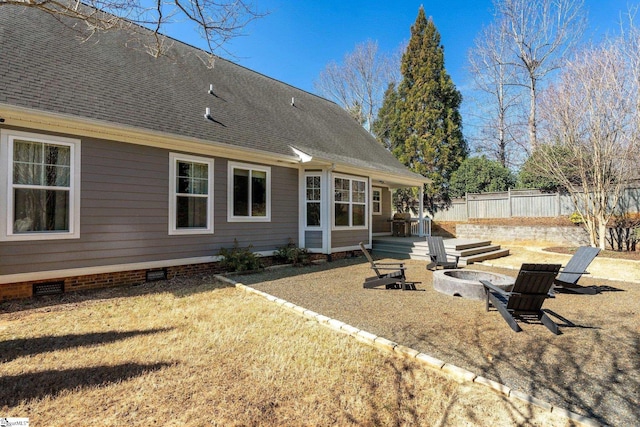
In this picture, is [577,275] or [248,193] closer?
[577,275]

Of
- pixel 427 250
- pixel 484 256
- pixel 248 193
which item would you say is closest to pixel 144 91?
pixel 248 193

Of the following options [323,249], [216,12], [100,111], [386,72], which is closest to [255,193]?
[323,249]

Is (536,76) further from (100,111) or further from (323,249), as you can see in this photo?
(100,111)

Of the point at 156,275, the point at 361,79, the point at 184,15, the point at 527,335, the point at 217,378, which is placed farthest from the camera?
the point at 361,79

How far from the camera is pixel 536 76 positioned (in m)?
20.3

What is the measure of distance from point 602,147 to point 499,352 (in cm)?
1164

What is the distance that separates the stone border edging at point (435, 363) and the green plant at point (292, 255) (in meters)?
3.92

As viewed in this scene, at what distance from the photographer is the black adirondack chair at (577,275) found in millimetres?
6375

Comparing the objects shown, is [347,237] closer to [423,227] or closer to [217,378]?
[423,227]

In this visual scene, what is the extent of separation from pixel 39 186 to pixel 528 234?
17588mm

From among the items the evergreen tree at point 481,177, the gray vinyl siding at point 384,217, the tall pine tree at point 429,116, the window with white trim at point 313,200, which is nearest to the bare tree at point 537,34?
the evergreen tree at point 481,177

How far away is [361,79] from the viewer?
1099 inches

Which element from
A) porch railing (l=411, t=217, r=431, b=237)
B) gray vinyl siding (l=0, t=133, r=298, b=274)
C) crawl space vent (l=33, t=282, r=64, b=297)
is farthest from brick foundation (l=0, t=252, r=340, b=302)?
porch railing (l=411, t=217, r=431, b=237)

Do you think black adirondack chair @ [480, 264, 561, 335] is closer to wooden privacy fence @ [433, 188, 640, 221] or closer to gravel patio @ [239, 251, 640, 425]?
gravel patio @ [239, 251, 640, 425]
